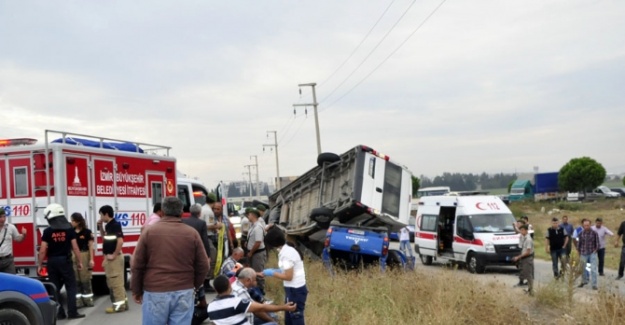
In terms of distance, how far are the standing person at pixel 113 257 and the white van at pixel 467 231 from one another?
40.2 feet

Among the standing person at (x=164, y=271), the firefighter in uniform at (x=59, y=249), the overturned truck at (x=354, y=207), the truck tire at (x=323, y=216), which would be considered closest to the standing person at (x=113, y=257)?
the firefighter in uniform at (x=59, y=249)

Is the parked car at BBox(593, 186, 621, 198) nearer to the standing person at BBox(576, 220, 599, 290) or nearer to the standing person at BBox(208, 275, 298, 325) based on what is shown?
the standing person at BBox(576, 220, 599, 290)

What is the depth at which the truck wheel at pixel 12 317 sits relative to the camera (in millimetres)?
7598

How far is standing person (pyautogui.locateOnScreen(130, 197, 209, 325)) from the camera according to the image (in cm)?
641

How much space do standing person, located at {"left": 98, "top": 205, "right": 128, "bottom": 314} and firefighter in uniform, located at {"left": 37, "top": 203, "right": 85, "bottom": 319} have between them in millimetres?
604

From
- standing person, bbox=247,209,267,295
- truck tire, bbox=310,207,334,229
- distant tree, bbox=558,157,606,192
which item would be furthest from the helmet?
distant tree, bbox=558,157,606,192

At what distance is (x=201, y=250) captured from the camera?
664cm

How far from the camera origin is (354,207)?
52.9 ft

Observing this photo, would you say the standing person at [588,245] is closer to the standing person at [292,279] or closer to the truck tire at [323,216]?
the truck tire at [323,216]

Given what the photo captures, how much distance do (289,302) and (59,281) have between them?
480cm

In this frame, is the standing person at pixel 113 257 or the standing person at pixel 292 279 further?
the standing person at pixel 113 257

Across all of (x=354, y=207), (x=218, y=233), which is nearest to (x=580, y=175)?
(x=354, y=207)

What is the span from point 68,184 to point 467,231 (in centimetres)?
1330

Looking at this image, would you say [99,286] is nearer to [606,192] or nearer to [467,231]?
[467,231]
